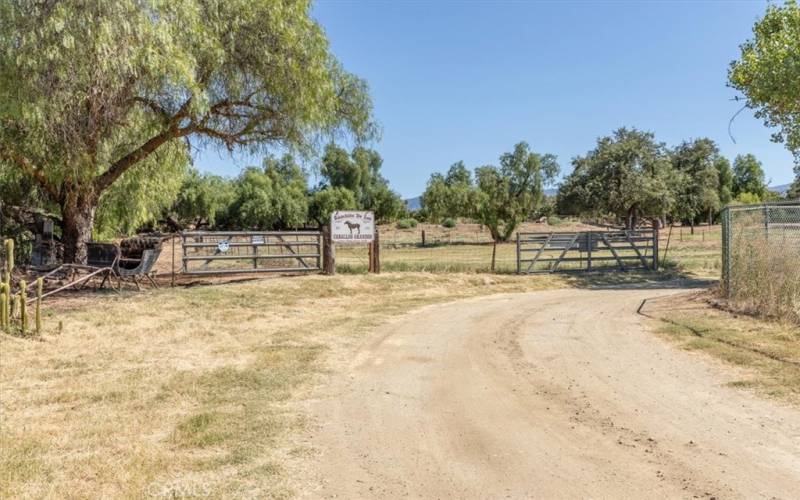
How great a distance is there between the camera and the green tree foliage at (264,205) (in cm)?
6203

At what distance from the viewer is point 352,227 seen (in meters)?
16.8

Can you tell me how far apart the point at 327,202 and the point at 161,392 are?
2455 inches

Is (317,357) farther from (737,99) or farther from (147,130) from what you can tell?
(737,99)

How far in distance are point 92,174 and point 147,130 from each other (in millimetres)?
2434

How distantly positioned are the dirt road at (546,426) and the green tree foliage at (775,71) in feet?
33.3

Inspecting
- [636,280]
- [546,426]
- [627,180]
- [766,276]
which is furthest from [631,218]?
[546,426]

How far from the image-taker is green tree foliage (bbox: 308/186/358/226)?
2650 inches

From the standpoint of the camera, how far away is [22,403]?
537 cm

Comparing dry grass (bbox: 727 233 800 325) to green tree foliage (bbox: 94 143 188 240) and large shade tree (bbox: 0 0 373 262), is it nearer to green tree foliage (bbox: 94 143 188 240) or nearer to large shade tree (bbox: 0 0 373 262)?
large shade tree (bbox: 0 0 373 262)

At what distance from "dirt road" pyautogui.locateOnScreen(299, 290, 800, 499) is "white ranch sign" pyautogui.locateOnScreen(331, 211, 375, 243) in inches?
334

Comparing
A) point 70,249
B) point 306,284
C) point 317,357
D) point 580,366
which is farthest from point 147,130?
point 580,366

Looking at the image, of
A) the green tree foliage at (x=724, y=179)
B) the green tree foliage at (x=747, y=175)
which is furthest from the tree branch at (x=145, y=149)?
the green tree foliage at (x=747, y=175)

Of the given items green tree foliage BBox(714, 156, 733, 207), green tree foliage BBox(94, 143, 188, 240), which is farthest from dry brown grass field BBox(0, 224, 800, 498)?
green tree foliage BBox(714, 156, 733, 207)

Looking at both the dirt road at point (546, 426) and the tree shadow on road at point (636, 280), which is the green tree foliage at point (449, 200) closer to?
the tree shadow on road at point (636, 280)
